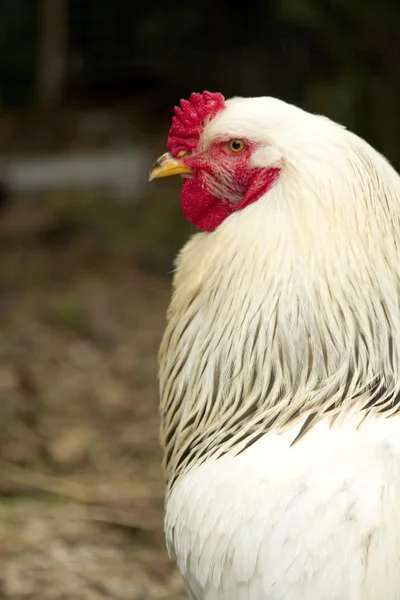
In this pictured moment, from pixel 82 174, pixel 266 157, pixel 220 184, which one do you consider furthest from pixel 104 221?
pixel 266 157

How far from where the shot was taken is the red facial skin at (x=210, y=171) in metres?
2.26

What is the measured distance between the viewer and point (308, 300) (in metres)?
2.15

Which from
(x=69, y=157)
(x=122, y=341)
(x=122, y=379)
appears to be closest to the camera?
(x=122, y=379)

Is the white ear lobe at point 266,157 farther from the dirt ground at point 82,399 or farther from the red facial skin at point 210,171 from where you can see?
the dirt ground at point 82,399

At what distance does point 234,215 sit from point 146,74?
22.2 feet

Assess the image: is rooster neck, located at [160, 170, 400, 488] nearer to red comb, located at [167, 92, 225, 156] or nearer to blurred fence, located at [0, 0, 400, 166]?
red comb, located at [167, 92, 225, 156]

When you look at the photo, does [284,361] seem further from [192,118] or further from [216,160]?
[192,118]

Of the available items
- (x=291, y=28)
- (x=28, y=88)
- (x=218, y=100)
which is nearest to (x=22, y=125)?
(x=28, y=88)

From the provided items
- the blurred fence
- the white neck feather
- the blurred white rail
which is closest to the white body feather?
the white neck feather

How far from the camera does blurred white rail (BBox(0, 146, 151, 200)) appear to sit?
7.88 meters

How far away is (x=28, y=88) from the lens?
882 cm

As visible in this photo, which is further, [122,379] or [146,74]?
[146,74]

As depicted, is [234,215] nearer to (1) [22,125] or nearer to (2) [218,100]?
(2) [218,100]

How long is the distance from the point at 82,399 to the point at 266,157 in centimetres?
293
